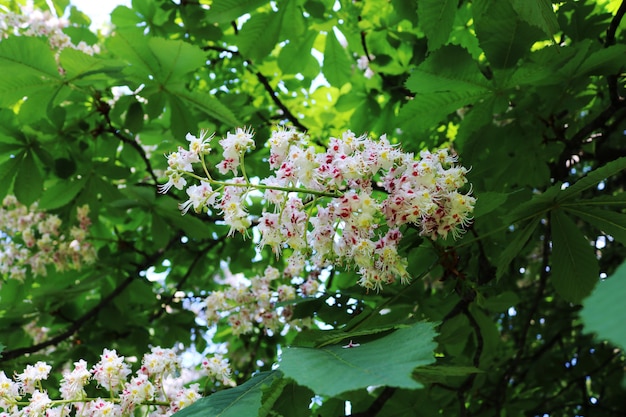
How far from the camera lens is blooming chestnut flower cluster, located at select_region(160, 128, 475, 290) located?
Result: 134 centimetres

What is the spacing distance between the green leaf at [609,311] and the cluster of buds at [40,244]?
2553 mm

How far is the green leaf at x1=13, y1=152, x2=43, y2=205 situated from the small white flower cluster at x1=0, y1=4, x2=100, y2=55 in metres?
0.59

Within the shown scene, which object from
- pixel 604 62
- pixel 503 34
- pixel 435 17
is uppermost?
pixel 435 17

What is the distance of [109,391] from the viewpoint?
151 centimetres

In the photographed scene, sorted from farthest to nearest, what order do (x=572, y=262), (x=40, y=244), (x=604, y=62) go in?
(x=40, y=244) < (x=604, y=62) < (x=572, y=262)

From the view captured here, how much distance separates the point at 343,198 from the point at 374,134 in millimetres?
2051

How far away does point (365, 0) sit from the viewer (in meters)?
2.86

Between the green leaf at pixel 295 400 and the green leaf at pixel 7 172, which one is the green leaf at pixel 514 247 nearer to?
the green leaf at pixel 295 400

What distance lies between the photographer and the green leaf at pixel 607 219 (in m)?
1.46

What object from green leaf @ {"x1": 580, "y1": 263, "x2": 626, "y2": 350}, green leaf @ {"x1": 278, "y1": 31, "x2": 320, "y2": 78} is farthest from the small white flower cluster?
green leaf @ {"x1": 580, "y1": 263, "x2": 626, "y2": 350}

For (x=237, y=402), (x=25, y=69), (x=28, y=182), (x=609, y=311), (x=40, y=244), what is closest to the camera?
(x=609, y=311)

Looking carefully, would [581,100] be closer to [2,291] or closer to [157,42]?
[157,42]

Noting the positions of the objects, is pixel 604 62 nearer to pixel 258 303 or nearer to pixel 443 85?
pixel 443 85

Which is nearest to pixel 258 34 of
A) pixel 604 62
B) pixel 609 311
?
pixel 604 62
